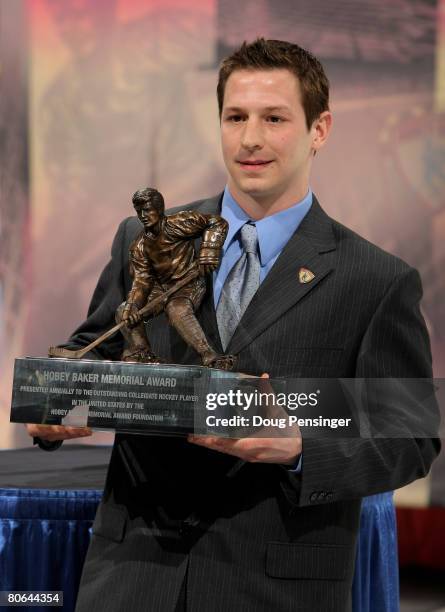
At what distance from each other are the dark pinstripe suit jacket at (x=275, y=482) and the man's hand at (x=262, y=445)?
8cm

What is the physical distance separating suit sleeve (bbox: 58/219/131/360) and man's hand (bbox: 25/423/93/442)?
18 centimetres

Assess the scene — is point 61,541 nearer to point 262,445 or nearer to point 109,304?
point 109,304

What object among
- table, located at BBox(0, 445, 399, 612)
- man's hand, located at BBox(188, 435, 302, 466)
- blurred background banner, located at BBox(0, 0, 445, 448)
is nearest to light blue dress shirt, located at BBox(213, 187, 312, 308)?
man's hand, located at BBox(188, 435, 302, 466)

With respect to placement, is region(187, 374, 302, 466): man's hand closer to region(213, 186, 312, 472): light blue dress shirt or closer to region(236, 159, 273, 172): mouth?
region(213, 186, 312, 472): light blue dress shirt

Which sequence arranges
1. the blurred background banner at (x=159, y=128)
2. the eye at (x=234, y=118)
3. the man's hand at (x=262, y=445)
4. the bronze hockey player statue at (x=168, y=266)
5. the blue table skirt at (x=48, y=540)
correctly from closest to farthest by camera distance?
the man's hand at (x=262, y=445), the bronze hockey player statue at (x=168, y=266), the eye at (x=234, y=118), the blue table skirt at (x=48, y=540), the blurred background banner at (x=159, y=128)

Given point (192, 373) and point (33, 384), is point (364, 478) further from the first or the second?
point (33, 384)

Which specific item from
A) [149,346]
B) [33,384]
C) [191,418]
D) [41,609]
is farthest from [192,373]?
[41,609]

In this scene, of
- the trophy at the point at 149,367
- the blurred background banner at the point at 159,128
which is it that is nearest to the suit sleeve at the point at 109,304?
the trophy at the point at 149,367

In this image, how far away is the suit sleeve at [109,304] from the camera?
1.88m

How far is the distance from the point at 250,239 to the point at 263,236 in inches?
1.1

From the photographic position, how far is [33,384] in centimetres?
165

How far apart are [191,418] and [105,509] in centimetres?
41

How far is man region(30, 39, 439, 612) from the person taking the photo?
5.59 ft

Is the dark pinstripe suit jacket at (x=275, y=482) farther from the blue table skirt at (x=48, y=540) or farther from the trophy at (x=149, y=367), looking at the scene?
the blue table skirt at (x=48, y=540)
